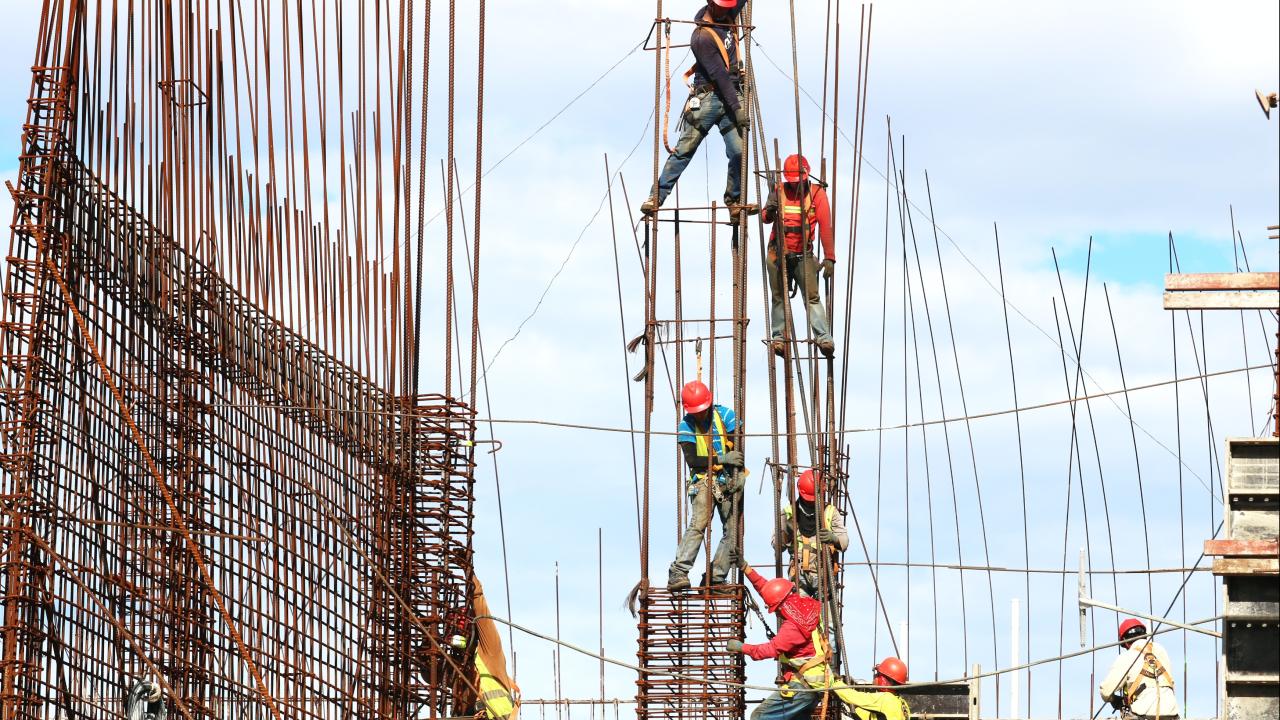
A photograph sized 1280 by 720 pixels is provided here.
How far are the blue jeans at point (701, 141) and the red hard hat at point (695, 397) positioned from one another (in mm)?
2039

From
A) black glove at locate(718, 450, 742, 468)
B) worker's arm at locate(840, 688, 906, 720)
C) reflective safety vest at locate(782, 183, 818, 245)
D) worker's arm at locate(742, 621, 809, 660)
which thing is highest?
reflective safety vest at locate(782, 183, 818, 245)

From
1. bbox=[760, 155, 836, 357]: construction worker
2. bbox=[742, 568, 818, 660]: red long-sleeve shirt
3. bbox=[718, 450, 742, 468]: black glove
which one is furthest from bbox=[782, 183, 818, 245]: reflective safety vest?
bbox=[742, 568, 818, 660]: red long-sleeve shirt

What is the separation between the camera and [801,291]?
23.5 meters

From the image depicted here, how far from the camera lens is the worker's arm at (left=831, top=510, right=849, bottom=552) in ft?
74.4

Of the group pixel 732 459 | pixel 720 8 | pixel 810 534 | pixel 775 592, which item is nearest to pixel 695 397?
pixel 732 459

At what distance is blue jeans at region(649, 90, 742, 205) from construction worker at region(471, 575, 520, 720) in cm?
436

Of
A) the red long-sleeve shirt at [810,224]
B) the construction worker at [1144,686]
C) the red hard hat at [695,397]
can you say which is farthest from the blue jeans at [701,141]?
the construction worker at [1144,686]

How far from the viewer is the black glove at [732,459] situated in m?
21.2

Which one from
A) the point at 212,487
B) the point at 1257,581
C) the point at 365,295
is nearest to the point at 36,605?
the point at 212,487

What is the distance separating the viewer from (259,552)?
20.1 metres

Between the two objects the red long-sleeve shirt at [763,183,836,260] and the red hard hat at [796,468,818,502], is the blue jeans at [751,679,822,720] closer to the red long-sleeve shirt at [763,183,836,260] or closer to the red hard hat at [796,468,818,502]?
the red hard hat at [796,468,818,502]

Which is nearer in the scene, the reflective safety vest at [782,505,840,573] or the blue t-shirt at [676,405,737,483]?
the blue t-shirt at [676,405,737,483]

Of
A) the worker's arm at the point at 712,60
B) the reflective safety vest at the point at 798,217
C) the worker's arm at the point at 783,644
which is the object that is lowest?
the worker's arm at the point at 783,644

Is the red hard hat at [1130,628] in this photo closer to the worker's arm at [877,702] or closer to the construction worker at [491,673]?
the worker's arm at [877,702]
